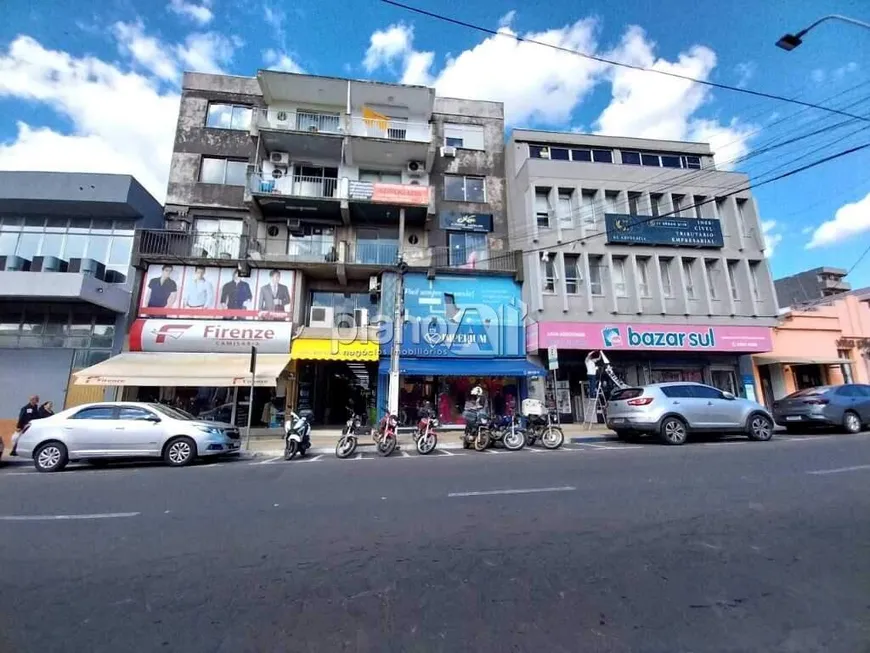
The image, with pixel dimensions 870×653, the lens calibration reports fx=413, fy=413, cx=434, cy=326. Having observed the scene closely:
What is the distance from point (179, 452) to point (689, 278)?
21442 millimetres

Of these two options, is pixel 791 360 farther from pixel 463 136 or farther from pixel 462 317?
pixel 463 136

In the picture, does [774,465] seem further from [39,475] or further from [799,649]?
[39,475]

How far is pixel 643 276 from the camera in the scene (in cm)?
1953

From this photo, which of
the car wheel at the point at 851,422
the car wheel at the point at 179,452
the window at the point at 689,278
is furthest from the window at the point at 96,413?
the window at the point at 689,278

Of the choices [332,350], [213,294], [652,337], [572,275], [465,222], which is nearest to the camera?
[332,350]

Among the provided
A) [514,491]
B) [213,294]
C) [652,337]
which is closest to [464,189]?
[652,337]

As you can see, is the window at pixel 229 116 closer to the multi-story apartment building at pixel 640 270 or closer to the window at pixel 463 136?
the window at pixel 463 136

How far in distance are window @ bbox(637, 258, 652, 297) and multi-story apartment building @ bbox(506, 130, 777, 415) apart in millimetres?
48

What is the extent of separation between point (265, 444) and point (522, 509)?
1111cm

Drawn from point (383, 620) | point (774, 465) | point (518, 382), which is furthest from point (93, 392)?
point (774, 465)

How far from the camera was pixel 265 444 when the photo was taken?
544 inches

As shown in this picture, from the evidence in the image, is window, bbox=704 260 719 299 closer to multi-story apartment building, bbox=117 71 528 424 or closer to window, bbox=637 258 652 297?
window, bbox=637 258 652 297

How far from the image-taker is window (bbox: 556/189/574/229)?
19531 millimetres

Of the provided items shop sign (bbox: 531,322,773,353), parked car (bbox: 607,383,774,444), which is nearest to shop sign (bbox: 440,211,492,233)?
shop sign (bbox: 531,322,773,353)
